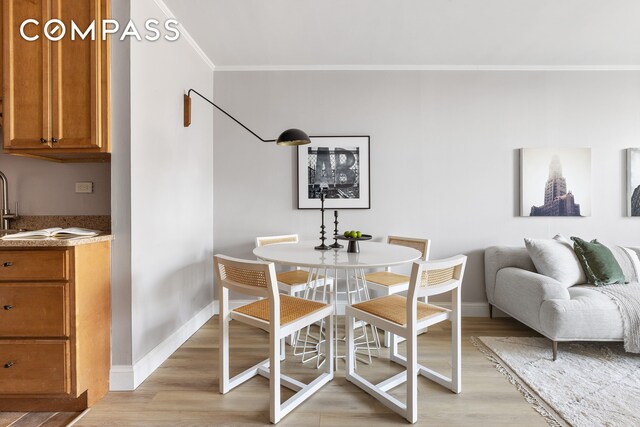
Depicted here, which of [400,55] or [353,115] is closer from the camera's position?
[400,55]

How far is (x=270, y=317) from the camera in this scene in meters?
1.55

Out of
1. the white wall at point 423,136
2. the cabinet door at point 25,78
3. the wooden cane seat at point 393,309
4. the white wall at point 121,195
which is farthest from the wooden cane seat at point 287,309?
the cabinet door at point 25,78

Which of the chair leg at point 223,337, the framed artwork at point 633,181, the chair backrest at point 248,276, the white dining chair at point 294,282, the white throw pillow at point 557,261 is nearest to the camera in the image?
the chair backrest at point 248,276

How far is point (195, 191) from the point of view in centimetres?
280

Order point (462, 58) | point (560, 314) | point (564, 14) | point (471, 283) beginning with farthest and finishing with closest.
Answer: point (471, 283), point (462, 58), point (564, 14), point (560, 314)

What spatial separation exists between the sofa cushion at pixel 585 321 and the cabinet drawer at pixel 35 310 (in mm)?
3113

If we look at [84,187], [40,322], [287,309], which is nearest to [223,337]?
[287,309]

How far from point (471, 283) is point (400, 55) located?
7.91 ft

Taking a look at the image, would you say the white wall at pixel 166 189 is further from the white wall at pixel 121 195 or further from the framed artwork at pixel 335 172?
the framed artwork at pixel 335 172

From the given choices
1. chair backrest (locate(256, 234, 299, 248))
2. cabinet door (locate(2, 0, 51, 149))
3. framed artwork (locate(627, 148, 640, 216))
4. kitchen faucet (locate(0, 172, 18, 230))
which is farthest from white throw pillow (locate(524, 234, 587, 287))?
kitchen faucet (locate(0, 172, 18, 230))

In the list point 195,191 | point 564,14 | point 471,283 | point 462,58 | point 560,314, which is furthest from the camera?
point 471,283

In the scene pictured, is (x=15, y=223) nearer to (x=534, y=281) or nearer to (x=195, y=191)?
(x=195, y=191)

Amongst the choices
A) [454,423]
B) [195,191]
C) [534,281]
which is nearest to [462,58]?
[534,281]

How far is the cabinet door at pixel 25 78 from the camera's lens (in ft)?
6.00
